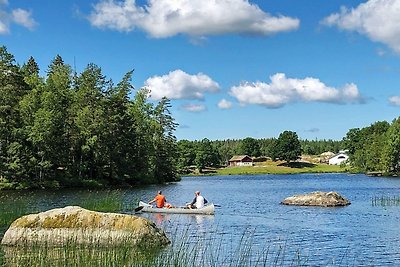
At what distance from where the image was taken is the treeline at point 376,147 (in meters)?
125

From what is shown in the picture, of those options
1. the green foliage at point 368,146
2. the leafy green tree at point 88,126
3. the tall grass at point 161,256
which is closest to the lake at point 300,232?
the tall grass at point 161,256

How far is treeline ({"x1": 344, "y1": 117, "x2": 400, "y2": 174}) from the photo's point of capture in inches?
4916

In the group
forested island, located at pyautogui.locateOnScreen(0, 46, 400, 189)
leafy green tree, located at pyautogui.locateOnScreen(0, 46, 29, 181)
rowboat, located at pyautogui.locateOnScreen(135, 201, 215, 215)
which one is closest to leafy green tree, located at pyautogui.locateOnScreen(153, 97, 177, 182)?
forested island, located at pyautogui.locateOnScreen(0, 46, 400, 189)

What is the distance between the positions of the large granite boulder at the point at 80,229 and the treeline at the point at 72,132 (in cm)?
4799

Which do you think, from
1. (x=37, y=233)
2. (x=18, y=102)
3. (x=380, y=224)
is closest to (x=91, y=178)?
(x=18, y=102)

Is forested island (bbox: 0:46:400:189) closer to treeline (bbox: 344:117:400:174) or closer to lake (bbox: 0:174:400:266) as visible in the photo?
lake (bbox: 0:174:400:266)

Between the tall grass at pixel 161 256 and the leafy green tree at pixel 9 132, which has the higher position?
the leafy green tree at pixel 9 132

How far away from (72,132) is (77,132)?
0.81 metres

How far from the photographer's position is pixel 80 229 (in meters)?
23.2

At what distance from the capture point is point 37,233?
2320 cm

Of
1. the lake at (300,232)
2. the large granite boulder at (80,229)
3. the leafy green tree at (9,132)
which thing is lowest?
the lake at (300,232)

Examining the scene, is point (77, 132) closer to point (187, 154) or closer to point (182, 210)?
point (182, 210)

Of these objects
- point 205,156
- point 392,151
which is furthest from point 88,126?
point 205,156

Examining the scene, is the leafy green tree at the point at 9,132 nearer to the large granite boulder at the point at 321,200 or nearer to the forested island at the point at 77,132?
the forested island at the point at 77,132
